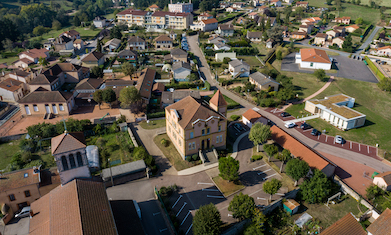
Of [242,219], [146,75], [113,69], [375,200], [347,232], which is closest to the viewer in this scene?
[347,232]

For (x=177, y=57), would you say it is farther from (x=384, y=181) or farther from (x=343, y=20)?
(x=343, y=20)

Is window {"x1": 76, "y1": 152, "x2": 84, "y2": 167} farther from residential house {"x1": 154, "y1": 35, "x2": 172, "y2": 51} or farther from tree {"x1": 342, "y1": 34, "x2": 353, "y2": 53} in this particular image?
tree {"x1": 342, "y1": 34, "x2": 353, "y2": 53}

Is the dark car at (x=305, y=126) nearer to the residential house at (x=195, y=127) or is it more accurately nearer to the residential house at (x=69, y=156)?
the residential house at (x=195, y=127)

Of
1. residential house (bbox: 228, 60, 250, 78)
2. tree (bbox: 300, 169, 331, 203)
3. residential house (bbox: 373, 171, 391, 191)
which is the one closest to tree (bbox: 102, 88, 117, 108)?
residential house (bbox: 228, 60, 250, 78)

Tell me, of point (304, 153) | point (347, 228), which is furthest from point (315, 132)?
point (347, 228)

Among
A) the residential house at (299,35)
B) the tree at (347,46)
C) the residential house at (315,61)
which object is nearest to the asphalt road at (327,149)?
the residential house at (315,61)

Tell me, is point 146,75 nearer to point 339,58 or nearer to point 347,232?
point 347,232

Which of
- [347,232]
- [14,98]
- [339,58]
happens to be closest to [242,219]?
[347,232]
